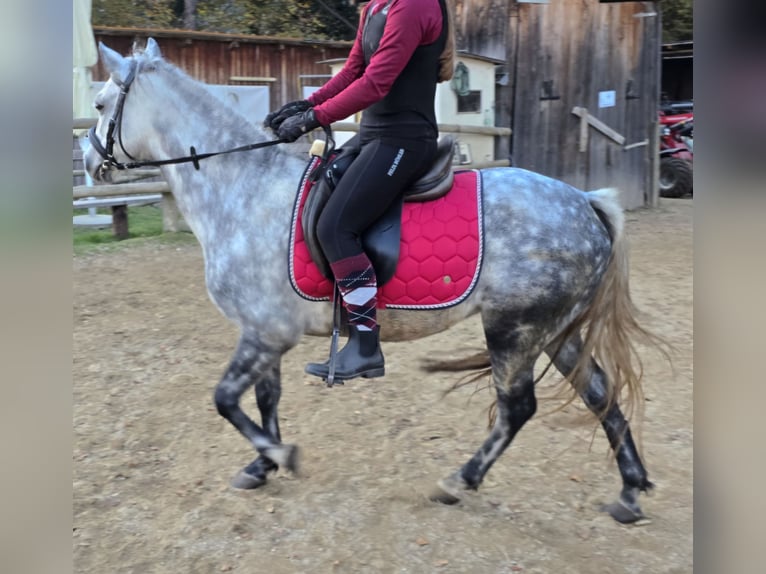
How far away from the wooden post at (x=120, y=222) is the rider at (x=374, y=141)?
6668mm

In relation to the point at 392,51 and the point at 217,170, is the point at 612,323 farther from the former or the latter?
the point at 217,170

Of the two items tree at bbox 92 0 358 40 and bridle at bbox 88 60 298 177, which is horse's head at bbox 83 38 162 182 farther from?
tree at bbox 92 0 358 40

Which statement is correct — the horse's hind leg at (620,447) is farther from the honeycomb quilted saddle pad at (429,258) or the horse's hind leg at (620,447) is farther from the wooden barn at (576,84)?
the wooden barn at (576,84)

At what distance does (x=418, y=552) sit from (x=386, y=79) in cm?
204

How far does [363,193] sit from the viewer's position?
10.1 ft

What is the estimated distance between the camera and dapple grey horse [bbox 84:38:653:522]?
10.6 feet

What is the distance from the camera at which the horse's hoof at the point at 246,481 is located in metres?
3.65

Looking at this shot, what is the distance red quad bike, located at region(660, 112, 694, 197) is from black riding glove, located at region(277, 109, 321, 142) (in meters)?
11.8

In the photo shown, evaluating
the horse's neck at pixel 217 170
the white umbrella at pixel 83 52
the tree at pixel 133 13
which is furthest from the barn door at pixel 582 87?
the tree at pixel 133 13

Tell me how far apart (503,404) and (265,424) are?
127 centimetres

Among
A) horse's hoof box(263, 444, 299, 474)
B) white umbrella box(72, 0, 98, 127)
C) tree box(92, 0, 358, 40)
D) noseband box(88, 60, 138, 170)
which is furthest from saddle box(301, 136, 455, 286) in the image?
tree box(92, 0, 358, 40)
